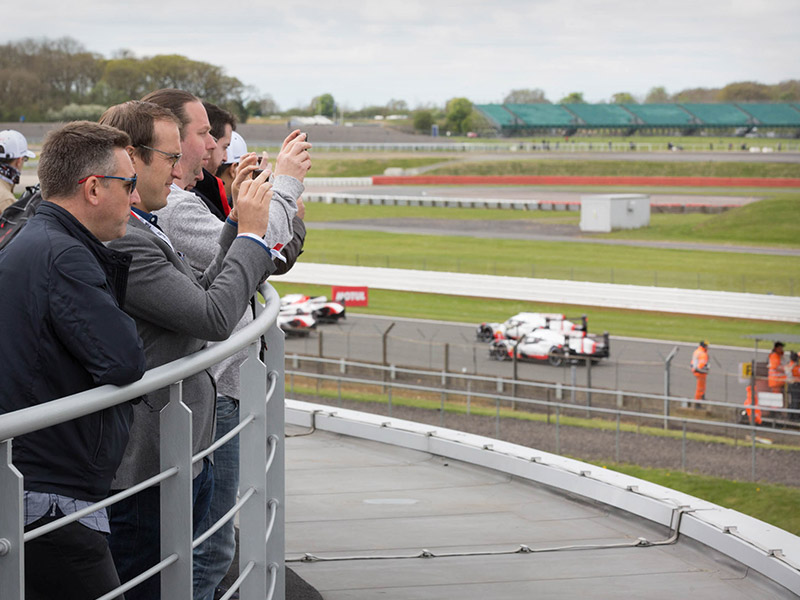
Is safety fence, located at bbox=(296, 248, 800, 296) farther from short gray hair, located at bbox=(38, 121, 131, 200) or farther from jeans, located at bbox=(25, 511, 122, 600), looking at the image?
jeans, located at bbox=(25, 511, 122, 600)

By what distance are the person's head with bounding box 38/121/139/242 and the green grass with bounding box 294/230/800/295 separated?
31.2 meters

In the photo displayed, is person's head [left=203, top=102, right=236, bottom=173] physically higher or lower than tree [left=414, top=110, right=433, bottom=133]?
lower

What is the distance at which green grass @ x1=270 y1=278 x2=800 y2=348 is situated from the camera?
24688 millimetres

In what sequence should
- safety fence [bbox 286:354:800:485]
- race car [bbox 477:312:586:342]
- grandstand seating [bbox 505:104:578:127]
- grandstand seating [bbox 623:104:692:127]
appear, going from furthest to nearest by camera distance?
grandstand seating [bbox 505:104:578:127], grandstand seating [bbox 623:104:692:127], race car [bbox 477:312:586:342], safety fence [bbox 286:354:800:485]

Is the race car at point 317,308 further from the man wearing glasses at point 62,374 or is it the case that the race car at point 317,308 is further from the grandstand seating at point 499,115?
the grandstand seating at point 499,115

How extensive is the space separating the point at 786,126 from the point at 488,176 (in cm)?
3813

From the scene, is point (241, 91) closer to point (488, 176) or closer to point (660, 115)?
point (488, 176)

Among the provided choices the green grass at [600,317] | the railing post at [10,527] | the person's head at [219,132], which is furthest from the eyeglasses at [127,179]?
the green grass at [600,317]

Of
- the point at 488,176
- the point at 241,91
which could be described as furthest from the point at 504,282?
the point at 241,91

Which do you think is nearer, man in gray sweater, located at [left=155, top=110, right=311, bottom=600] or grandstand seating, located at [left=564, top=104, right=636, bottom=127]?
man in gray sweater, located at [left=155, top=110, right=311, bottom=600]

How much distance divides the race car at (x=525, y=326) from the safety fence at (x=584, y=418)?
2.88 m

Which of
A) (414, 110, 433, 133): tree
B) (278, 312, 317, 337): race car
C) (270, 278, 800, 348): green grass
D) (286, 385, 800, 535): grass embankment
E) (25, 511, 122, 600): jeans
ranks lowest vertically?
(270, 278, 800, 348): green grass

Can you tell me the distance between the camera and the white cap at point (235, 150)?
2.95 meters

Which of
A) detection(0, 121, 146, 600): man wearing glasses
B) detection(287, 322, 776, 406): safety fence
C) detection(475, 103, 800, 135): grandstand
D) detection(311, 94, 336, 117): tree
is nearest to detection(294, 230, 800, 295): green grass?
detection(287, 322, 776, 406): safety fence
